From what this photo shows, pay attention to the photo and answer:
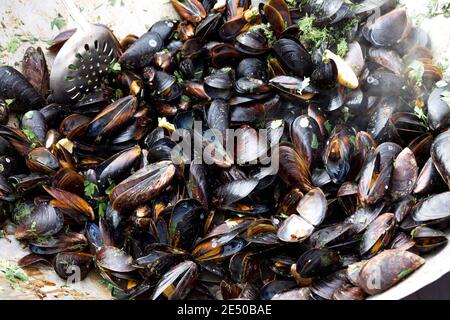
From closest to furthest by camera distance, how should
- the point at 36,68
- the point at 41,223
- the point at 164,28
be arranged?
the point at 41,223, the point at 36,68, the point at 164,28

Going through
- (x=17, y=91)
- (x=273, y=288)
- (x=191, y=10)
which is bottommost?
(x=273, y=288)

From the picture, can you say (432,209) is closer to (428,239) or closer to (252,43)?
(428,239)

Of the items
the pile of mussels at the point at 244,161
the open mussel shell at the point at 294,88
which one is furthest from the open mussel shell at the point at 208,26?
the open mussel shell at the point at 294,88

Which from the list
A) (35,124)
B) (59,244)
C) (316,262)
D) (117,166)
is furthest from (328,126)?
(35,124)

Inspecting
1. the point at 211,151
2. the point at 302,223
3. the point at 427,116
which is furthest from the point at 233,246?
the point at 427,116

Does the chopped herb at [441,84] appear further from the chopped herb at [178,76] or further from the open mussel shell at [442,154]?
the chopped herb at [178,76]
